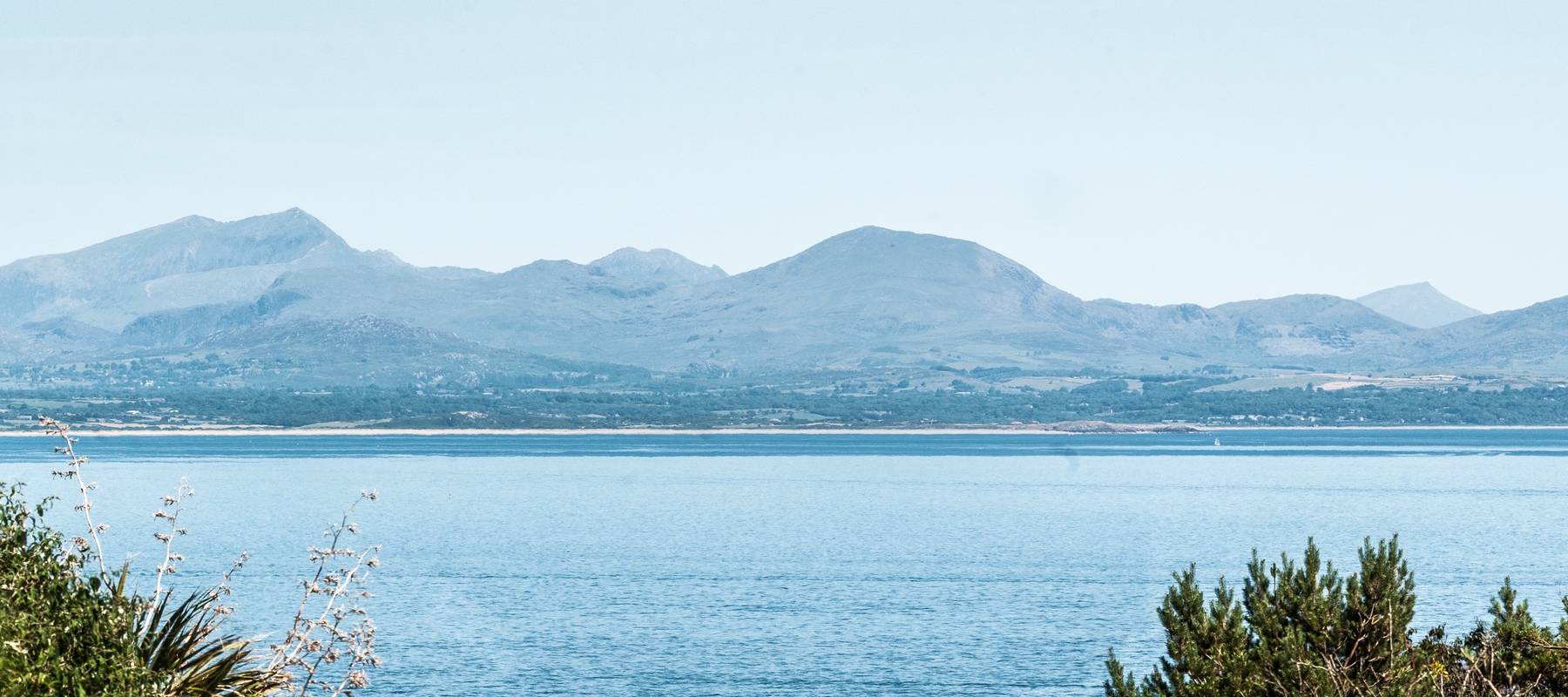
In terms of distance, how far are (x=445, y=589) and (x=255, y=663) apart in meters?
68.0

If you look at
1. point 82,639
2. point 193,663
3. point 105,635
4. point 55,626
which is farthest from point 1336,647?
point 55,626

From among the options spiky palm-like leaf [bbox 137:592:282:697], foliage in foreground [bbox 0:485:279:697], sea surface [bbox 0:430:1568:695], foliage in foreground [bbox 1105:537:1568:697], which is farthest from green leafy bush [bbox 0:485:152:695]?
sea surface [bbox 0:430:1568:695]

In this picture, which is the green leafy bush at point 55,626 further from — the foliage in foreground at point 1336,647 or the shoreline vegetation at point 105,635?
the foliage in foreground at point 1336,647

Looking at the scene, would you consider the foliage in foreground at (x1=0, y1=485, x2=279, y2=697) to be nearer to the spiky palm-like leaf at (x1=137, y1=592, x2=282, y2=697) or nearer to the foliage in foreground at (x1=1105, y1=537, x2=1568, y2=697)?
the spiky palm-like leaf at (x1=137, y1=592, x2=282, y2=697)

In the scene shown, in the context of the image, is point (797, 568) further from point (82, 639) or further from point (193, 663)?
point (82, 639)

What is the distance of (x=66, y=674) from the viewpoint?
21.4m

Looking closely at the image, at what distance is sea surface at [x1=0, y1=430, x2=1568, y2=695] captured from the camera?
69.1 meters

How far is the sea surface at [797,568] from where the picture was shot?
69.1m

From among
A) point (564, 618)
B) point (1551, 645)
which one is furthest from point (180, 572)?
point (1551, 645)

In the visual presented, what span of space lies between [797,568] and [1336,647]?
7427cm

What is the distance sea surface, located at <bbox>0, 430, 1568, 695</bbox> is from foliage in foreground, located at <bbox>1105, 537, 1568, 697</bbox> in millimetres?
29679

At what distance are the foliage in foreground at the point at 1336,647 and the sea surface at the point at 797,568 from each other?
29.7 meters

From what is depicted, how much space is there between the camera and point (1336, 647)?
32062 mm

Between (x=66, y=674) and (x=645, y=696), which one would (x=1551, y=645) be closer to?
(x=66, y=674)
